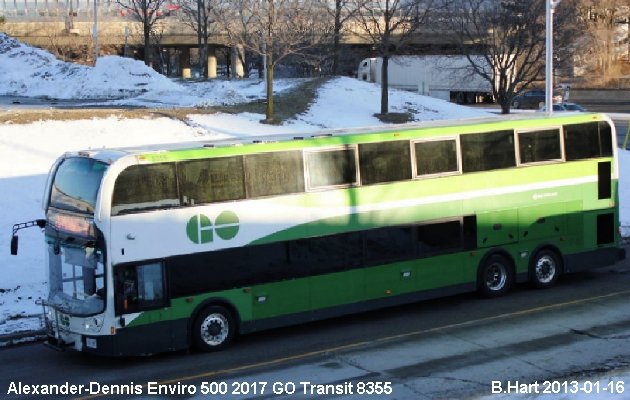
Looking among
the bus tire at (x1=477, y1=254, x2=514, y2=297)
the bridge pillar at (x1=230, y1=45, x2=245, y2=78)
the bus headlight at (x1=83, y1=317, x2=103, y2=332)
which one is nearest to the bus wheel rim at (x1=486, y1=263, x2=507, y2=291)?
the bus tire at (x1=477, y1=254, x2=514, y2=297)

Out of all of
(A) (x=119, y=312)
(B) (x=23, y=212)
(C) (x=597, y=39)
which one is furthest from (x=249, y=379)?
(C) (x=597, y=39)

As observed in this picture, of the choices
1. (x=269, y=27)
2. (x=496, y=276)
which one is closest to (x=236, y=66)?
(x=269, y=27)

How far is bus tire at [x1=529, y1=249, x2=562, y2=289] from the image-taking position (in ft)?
58.0

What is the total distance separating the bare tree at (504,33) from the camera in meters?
43.6

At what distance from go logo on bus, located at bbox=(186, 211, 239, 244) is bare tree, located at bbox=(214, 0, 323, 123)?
1991 centimetres

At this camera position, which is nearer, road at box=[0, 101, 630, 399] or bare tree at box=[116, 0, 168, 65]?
road at box=[0, 101, 630, 399]

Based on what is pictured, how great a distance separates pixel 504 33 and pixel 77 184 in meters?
34.3

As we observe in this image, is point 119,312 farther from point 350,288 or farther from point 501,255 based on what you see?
point 501,255

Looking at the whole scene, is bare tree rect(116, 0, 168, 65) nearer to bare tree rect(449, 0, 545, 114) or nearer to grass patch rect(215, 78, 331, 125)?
grass patch rect(215, 78, 331, 125)

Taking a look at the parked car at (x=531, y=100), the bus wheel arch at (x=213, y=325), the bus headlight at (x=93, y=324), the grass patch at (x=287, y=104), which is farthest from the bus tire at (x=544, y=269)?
the parked car at (x=531, y=100)

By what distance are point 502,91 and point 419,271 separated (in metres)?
29.7

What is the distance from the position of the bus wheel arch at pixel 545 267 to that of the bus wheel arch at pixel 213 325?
6667 millimetres

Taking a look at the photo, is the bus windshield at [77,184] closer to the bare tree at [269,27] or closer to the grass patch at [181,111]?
the grass patch at [181,111]

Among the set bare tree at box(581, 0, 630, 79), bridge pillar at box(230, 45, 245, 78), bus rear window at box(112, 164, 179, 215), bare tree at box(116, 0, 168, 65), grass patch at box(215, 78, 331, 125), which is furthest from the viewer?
bare tree at box(581, 0, 630, 79)
